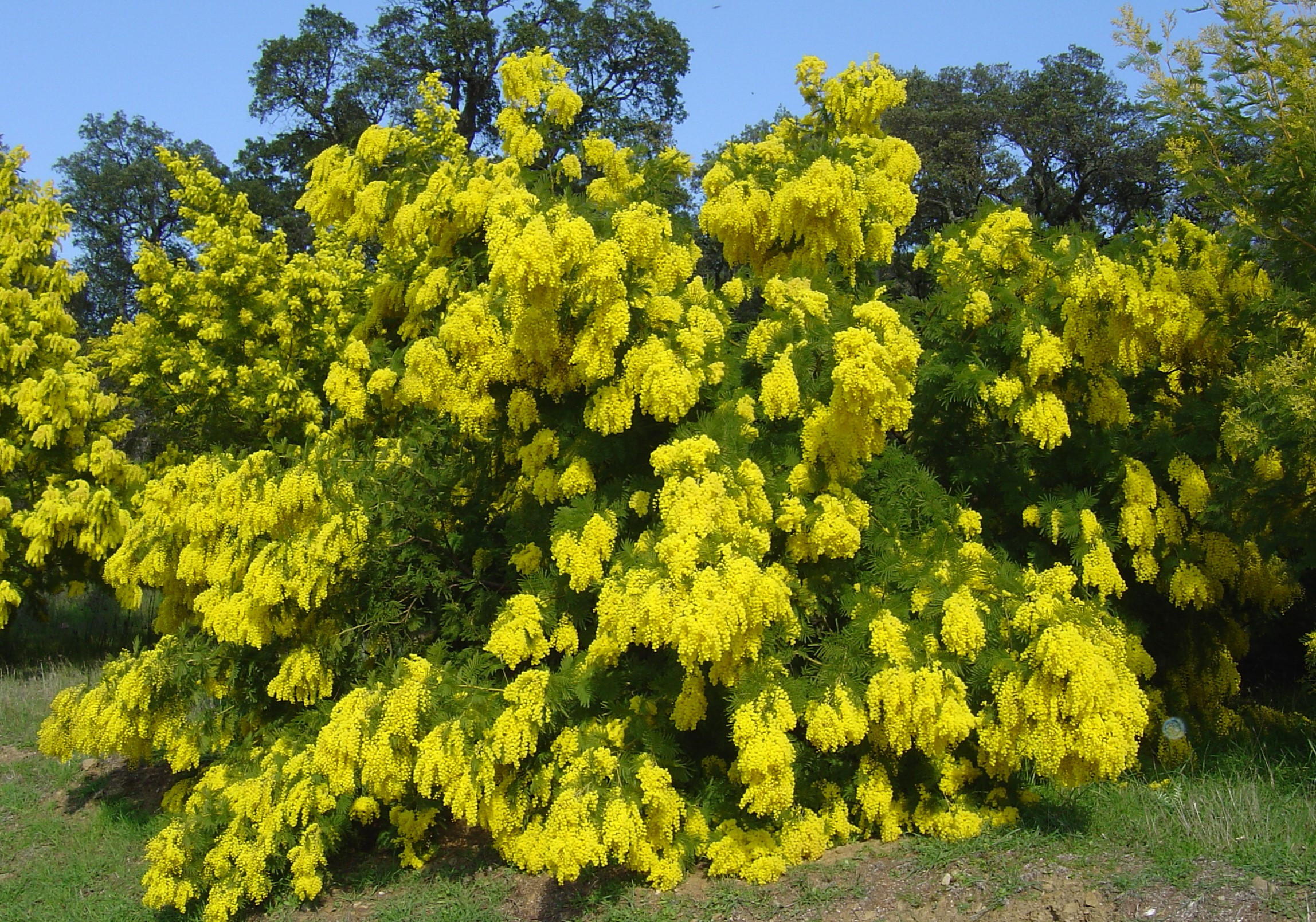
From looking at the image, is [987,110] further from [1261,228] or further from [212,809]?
[212,809]

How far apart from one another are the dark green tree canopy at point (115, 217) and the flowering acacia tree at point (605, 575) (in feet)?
103

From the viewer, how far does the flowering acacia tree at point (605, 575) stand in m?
5.93

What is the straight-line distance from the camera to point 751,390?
23.6 ft

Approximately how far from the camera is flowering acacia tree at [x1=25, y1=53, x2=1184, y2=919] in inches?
233

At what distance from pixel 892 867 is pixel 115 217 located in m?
39.0

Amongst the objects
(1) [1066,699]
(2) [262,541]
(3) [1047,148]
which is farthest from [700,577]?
(3) [1047,148]

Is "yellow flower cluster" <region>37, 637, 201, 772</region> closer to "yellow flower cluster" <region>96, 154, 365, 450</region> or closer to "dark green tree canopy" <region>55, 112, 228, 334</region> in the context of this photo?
"yellow flower cluster" <region>96, 154, 365, 450</region>

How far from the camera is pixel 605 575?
6430 millimetres

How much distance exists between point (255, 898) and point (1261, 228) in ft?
24.1

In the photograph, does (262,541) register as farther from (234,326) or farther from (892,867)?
(234,326)

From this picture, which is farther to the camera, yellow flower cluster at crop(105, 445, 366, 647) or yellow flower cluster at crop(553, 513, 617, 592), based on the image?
yellow flower cluster at crop(105, 445, 366, 647)

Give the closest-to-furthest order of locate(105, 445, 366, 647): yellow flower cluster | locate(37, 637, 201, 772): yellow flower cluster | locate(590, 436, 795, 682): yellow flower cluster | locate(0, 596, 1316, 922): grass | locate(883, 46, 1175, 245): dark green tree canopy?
locate(590, 436, 795, 682): yellow flower cluster
locate(0, 596, 1316, 922): grass
locate(105, 445, 366, 647): yellow flower cluster
locate(37, 637, 201, 772): yellow flower cluster
locate(883, 46, 1175, 245): dark green tree canopy

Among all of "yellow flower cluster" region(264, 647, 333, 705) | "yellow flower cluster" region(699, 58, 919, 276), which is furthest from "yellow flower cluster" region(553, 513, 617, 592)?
"yellow flower cluster" region(699, 58, 919, 276)

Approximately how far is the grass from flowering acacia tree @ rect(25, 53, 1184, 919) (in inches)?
9.7
